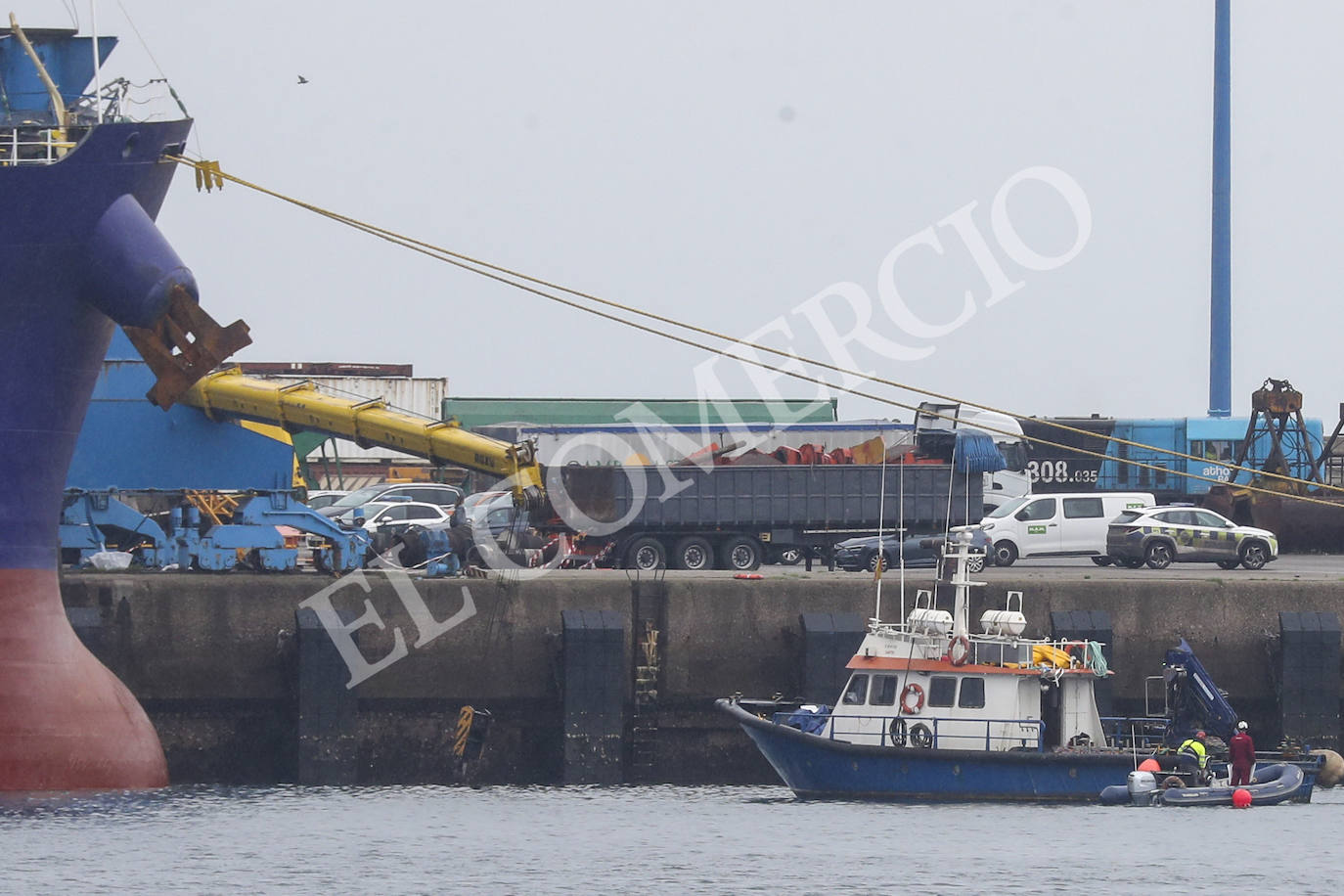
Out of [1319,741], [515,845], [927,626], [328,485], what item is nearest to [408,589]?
[515,845]

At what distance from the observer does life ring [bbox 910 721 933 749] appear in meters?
29.0

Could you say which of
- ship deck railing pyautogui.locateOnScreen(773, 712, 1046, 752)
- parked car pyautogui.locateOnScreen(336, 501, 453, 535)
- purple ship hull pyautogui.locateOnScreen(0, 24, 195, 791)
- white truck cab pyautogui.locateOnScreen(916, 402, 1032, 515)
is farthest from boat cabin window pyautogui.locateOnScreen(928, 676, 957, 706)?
white truck cab pyautogui.locateOnScreen(916, 402, 1032, 515)

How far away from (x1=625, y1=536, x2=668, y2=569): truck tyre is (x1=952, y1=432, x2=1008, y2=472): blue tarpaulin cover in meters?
6.41

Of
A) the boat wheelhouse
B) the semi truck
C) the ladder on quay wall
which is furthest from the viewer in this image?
the semi truck

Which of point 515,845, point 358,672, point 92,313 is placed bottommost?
point 515,845

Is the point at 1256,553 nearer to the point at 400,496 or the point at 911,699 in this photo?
the point at 911,699

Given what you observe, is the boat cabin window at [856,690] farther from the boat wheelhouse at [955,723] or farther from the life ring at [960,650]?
the life ring at [960,650]

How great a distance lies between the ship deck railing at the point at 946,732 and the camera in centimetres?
2903

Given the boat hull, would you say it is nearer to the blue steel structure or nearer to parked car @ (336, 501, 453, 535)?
parked car @ (336, 501, 453, 535)

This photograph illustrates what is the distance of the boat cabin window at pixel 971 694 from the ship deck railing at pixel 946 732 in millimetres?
242

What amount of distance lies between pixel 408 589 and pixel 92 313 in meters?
6.43

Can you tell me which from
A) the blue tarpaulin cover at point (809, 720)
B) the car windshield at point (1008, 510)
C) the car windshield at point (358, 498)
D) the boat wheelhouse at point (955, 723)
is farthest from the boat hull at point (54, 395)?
the car windshield at point (1008, 510)

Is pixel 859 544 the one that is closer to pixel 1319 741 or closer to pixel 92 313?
pixel 1319 741

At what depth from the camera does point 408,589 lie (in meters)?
31.0
